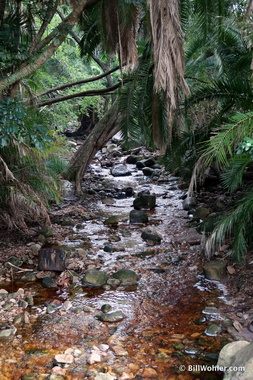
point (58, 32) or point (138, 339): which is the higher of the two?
point (58, 32)

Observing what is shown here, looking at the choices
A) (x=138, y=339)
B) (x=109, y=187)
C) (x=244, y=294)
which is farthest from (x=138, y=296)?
(x=109, y=187)

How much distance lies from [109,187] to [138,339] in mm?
8187

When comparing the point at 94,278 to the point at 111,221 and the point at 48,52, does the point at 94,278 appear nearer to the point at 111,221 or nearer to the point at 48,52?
the point at 48,52

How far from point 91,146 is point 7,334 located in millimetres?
7247

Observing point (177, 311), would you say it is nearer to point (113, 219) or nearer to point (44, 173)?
point (44, 173)

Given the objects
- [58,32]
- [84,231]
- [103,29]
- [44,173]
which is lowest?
[84,231]

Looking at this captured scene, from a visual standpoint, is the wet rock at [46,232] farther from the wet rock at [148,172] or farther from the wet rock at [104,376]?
the wet rock at [148,172]

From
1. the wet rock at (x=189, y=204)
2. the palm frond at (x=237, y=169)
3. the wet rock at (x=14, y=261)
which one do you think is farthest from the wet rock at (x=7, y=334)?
the wet rock at (x=189, y=204)

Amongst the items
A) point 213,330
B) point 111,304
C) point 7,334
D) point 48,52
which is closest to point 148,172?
point 48,52

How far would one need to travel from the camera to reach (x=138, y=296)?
477 centimetres

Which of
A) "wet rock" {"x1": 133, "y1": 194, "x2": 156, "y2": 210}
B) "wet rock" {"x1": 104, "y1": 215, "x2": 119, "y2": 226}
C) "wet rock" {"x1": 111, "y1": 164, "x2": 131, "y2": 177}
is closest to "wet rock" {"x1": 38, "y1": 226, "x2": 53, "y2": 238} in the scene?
"wet rock" {"x1": 104, "y1": 215, "x2": 119, "y2": 226}

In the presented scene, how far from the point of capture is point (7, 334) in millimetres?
3881

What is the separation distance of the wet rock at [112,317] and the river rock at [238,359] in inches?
50.7

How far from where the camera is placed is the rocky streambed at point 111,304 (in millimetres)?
3428
